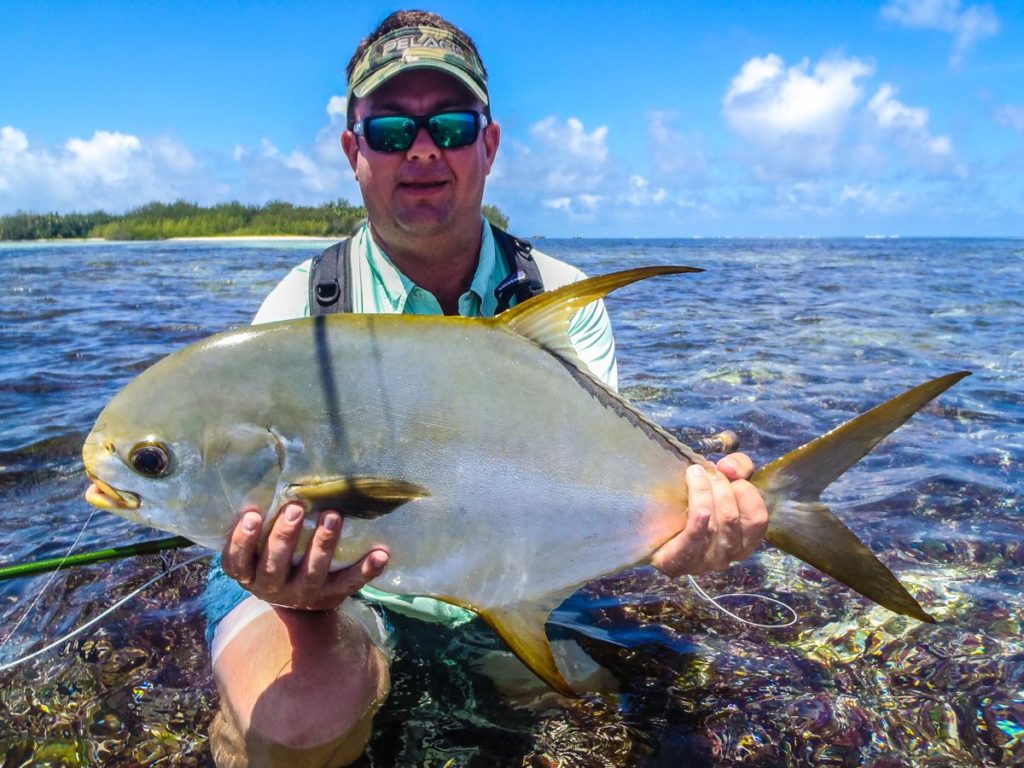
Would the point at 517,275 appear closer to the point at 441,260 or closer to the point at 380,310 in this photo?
the point at 441,260

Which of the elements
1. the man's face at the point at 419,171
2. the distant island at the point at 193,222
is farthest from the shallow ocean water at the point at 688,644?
the distant island at the point at 193,222

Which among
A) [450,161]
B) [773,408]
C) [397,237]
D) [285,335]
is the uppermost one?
[450,161]

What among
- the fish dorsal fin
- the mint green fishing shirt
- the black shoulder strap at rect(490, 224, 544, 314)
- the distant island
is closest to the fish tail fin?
the fish dorsal fin

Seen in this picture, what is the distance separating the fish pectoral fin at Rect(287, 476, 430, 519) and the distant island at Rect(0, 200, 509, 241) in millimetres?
40422

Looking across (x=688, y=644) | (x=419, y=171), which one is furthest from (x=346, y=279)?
(x=688, y=644)

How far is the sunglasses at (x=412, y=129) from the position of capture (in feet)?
9.05

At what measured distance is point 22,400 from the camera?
6.24 m

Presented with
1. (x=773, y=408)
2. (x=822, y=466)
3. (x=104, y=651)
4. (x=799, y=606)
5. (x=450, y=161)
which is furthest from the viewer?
(x=773, y=408)

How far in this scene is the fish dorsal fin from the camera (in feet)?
6.20

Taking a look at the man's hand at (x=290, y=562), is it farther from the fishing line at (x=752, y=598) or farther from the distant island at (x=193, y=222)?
the distant island at (x=193, y=222)

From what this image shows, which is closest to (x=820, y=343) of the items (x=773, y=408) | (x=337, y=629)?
(x=773, y=408)

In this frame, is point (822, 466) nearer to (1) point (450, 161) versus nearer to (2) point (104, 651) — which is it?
(1) point (450, 161)

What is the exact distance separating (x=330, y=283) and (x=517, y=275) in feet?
2.16

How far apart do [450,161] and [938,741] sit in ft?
7.98
